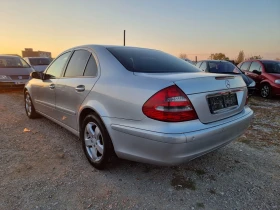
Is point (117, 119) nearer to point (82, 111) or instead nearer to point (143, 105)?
point (143, 105)

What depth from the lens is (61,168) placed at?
9.05ft

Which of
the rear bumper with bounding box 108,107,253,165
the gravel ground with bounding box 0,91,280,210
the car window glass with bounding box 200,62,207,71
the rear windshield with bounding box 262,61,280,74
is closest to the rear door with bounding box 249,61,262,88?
the rear windshield with bounding box 262,61,280,74

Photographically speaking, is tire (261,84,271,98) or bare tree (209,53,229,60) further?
bare tree (209,53,229,60)

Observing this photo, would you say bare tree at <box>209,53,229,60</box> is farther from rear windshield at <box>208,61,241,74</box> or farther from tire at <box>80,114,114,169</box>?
tire at <box>80,114,114,169</box>

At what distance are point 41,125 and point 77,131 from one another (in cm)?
178

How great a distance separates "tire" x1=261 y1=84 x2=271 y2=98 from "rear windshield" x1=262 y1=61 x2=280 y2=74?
620mm

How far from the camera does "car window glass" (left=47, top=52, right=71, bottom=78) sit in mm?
3621

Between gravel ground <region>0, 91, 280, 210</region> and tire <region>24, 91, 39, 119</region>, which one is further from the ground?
tire <region>24, 91, 39, 119</region>

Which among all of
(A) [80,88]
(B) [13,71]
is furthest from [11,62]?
(A) [80,88]

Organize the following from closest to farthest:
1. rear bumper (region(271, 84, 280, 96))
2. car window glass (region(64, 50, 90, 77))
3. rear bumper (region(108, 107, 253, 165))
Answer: rear bumper (region(108, 107, 253, 165)) < car window glass (region(64, 50, 90, 77)) < rear bumper (region(271, 84, 280, 96))

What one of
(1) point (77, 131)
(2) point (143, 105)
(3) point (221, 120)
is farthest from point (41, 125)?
(3) point (221, 120)

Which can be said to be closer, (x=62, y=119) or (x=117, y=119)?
(x=117, y=119)

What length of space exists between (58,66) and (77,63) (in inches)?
29.2

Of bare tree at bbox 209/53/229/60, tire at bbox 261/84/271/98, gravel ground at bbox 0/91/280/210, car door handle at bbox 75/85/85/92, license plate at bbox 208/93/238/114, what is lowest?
gravel ground at bbox 0/91/280/210
